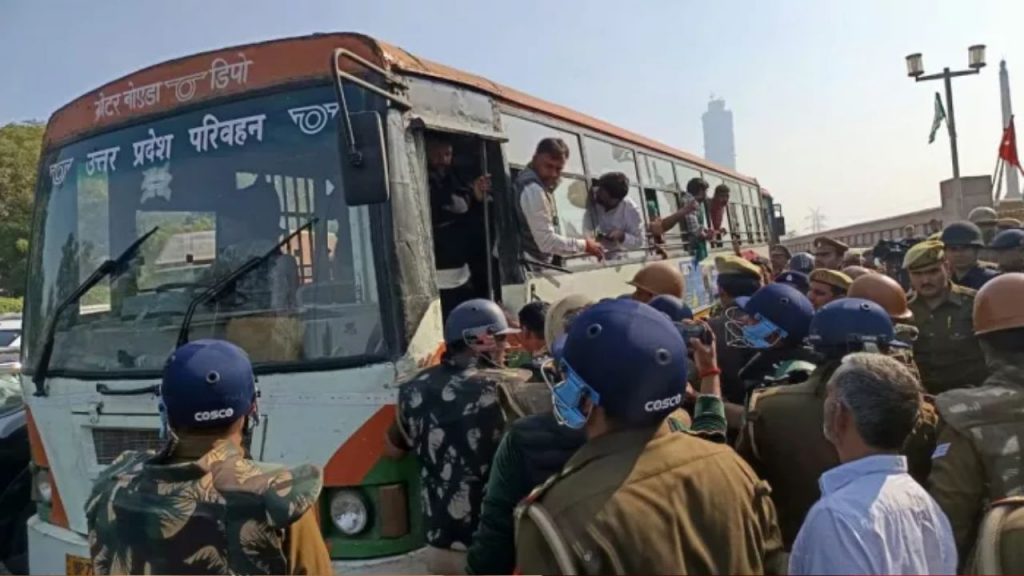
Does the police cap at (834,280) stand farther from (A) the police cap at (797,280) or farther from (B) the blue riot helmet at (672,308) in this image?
(B) the blue riot helmet at (672,308)

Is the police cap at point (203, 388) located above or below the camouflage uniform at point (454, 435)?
above

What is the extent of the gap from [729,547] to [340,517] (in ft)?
7.35

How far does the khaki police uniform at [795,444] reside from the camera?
109 inches

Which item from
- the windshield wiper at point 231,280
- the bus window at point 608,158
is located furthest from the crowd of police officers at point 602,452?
the bus window at point 608,158

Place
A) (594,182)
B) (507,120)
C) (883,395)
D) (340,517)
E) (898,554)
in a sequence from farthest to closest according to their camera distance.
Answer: (594,182) → (507,120) → (340,517) → (883,395) → (898,554)

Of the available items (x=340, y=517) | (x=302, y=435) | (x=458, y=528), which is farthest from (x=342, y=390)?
(x=458, y=528)

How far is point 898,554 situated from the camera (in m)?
1.76

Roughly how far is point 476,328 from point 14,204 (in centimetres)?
2545

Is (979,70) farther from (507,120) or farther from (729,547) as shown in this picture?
(729,547)

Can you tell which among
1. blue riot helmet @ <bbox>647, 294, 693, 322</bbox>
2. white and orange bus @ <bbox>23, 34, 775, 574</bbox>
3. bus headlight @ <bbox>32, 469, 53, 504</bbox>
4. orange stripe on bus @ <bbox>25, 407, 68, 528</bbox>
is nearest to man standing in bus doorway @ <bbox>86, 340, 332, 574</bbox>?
white and orange bus @ <bbox>23, 34, 775, 574</bbox>

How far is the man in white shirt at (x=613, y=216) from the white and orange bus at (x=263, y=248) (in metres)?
1.53

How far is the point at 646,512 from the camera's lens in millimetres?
1667

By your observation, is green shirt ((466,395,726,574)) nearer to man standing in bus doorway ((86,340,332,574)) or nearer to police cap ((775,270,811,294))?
man standing in bus doorway ((86,340,332,574))

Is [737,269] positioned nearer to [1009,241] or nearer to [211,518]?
[1009,241]
